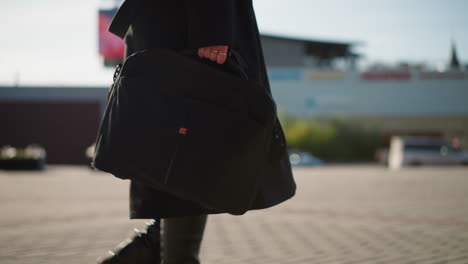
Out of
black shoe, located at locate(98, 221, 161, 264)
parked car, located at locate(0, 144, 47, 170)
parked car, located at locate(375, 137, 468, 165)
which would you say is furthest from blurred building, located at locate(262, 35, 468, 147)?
black shoe, located at locate(98, 221, 161, 264)

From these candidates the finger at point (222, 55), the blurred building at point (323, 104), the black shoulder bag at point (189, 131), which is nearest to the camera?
the black shoulder bag at point (189, 131)

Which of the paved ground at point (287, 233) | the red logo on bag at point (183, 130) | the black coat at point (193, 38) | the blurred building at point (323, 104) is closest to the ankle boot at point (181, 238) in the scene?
the black coat at point (193, 38)

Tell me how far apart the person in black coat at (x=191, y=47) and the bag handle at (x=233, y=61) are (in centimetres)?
2

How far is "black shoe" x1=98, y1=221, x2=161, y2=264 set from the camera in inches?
95.3

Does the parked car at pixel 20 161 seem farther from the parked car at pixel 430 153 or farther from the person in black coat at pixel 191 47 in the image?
the person in black coat at pixel 191 47

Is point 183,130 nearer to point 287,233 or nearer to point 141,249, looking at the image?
point 141,249

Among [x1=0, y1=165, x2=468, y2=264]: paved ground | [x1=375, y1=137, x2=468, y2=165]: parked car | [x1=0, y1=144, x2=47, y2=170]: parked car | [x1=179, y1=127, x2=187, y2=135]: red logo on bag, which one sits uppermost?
[x1=179, y1=127, x2=187, y2=135]: red logo on bag

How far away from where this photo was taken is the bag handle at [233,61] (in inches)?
85.7

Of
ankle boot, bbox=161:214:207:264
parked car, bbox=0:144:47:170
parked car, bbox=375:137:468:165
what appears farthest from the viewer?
parked car, bbox=375:137:468:165

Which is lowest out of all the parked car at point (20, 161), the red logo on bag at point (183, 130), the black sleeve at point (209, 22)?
the parked car at point (20, 161)

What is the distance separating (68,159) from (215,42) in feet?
170

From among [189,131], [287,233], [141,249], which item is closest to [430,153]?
[287,233]

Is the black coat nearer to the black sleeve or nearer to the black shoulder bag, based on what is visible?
the black sleeve

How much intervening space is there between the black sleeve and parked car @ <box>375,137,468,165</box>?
3150 centimetres
